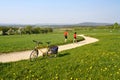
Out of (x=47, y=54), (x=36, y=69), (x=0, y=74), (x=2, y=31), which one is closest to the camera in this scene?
(x=0, y=74)

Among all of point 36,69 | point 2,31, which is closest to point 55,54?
point 36,69

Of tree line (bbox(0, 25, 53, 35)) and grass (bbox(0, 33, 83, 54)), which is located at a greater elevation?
grass (bbox(0, 33, 83, 54))

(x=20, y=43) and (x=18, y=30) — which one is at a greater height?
(x=20, y=43)

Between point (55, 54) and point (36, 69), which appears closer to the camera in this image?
point (36, 69)

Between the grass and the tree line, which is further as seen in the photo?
the tree line

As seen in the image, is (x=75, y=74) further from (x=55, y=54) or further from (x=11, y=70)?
(x=55, y=54)

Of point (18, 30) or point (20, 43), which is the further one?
point (18, 30)

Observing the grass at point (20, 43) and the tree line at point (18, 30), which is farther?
the tree line at point (18, 30)

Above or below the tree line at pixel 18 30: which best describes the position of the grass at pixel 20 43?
above

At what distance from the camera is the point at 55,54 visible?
1608 centimetres

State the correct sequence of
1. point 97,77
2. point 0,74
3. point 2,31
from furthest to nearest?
point 2,31 → point 0,74 → point 97,77

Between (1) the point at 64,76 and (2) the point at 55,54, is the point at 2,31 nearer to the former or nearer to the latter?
(2) the point at 55,54

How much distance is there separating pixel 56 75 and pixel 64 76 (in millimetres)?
445

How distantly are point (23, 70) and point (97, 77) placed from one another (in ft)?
13.1
